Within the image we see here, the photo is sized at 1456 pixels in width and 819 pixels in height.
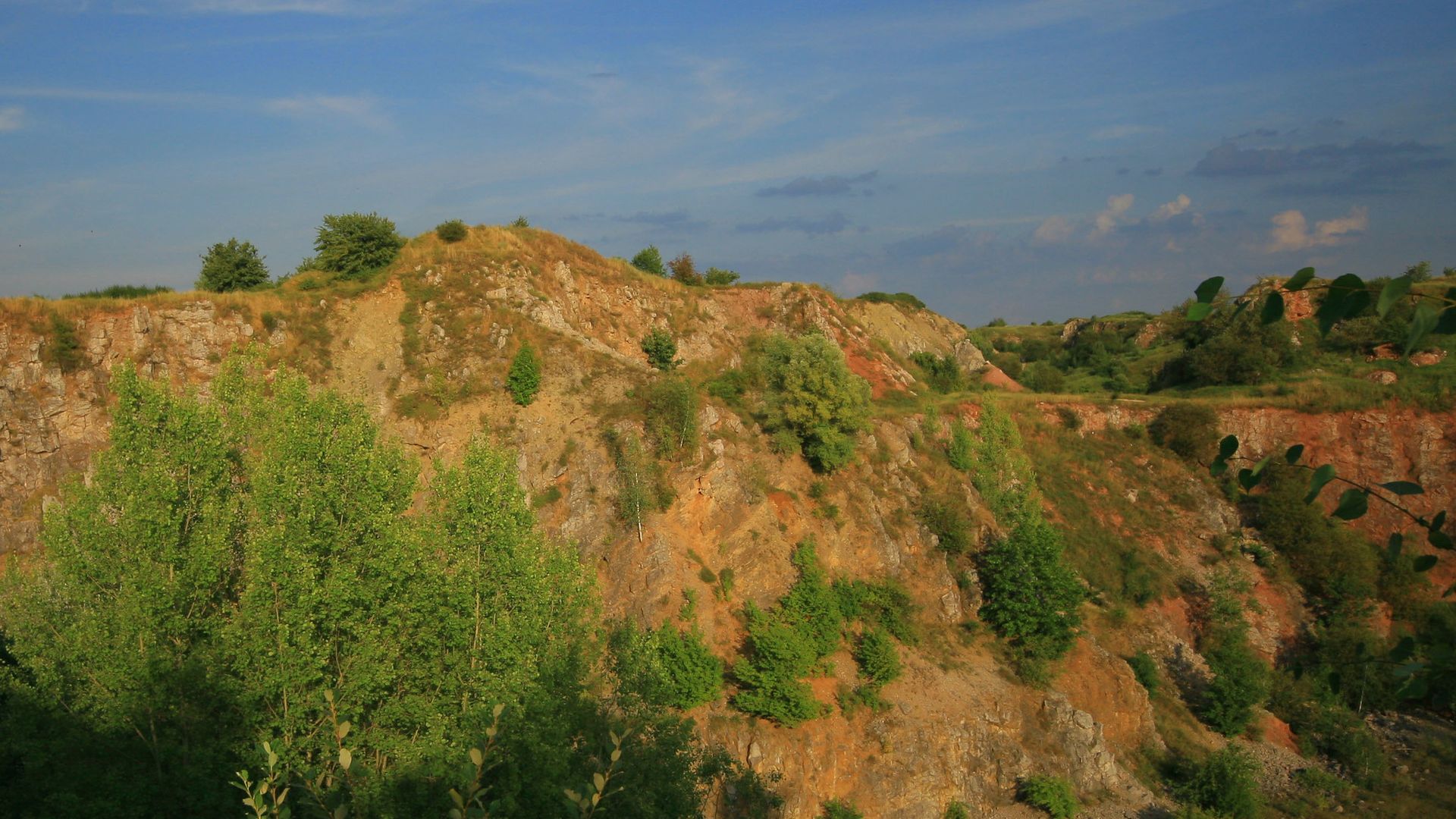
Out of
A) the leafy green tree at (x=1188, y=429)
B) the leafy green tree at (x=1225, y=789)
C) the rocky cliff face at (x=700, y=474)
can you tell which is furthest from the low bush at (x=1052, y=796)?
the leafy green tree at (x=1188, y=429)

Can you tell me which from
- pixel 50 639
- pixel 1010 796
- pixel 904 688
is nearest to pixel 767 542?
pixel 904 688

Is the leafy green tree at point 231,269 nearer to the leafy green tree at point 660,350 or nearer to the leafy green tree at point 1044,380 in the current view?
the leafy green tree at point 660,350

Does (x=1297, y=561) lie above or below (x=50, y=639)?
below

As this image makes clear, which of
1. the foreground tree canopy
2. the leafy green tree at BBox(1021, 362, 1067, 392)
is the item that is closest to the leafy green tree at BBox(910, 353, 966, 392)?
the leafy green tree at BBox(1021, 362, 1067, 392)

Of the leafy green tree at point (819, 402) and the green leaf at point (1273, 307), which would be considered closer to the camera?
the green leaf at point (1273, 307)

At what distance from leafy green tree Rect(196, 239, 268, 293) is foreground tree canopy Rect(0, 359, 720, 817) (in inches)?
831

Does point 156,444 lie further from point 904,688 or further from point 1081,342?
point 1081,342

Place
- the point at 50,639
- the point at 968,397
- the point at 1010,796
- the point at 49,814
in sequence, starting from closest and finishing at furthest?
the point at 49,814, the point at 50,639, the point at 1010,796, the point at 968,397

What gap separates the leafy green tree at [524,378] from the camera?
2969 centimetres

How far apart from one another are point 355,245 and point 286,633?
82.0 feet

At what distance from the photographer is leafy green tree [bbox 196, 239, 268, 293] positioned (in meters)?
33.3

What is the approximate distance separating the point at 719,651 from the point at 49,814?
15.1 metres

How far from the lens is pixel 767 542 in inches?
1035

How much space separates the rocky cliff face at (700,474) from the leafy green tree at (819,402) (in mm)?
978
